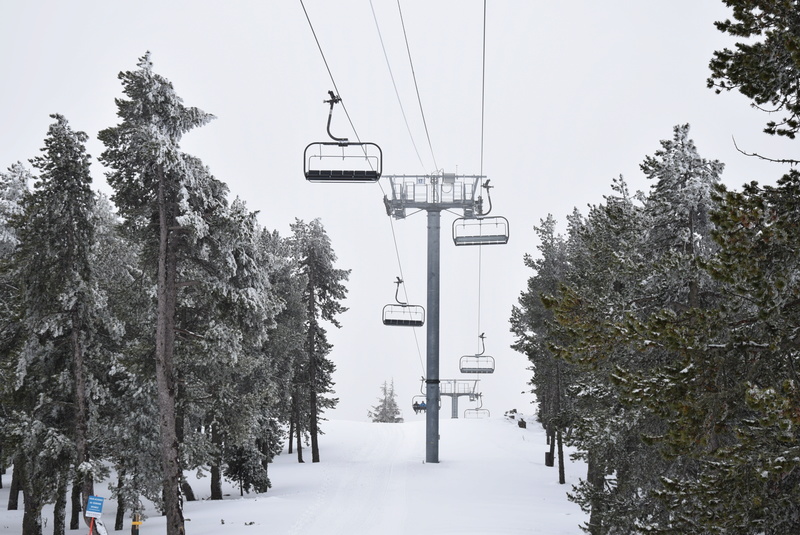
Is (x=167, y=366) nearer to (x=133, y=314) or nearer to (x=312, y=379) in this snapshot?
(x=133, y=314)

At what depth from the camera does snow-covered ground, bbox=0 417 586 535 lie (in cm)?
1961

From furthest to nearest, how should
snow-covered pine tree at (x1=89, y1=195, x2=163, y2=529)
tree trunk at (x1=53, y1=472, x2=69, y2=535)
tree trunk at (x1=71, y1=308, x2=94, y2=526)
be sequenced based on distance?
snow-covered pine tree at (x1=89, y1=195, x2=163, y2=529) → tree trunk at (x1=71, y1=308, x2=94, y2=526) → tree trunk at (x1=53, y1=472, x2=69, y2=535)

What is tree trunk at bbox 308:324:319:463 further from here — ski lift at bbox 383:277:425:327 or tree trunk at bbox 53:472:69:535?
tree trunk at bbox 53:472:69:535

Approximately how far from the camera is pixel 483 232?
30.1m

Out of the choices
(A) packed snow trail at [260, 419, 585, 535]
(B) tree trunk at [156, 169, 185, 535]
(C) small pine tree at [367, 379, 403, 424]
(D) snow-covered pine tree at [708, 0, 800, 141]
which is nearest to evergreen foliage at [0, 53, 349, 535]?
(B) tree trunk at [156, 169, 185, 535]

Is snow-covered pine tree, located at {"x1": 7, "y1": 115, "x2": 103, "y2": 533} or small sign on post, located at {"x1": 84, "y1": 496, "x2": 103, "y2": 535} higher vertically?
snow-covered pine tree, located at {"x1": 7, "y1": 115, "x2": 103, "y2": 533}

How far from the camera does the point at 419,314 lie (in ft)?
111

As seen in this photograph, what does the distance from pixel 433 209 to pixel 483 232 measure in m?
5.21

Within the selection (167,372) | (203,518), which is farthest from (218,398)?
(203,518)

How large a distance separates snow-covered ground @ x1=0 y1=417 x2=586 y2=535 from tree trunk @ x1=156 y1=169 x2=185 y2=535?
11.9 feet

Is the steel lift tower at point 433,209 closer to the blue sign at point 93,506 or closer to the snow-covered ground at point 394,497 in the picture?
the snow-covered ground at point 394,497

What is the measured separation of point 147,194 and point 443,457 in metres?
25.7

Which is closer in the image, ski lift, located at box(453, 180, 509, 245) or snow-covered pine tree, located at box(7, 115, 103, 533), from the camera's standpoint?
snow-covered pine tree, located at box(7, 115, 103, 533)

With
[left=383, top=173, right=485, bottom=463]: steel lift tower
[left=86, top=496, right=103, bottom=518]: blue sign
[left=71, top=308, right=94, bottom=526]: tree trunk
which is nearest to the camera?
[left=86, top=496, right=103, bottom=518]: blue sign
